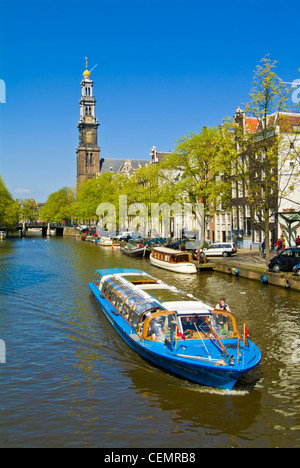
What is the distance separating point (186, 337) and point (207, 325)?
1.02 metres

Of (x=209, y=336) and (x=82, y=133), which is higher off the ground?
(x=82, y=133)

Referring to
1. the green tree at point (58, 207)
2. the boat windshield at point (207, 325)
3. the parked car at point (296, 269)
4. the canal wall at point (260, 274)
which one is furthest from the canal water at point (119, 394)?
the green tree at point (58, 207)

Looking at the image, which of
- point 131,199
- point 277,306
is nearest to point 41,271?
point 277,306

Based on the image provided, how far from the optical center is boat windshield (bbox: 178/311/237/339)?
16.1 meters

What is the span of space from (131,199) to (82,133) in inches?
4611

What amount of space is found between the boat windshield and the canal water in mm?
1688

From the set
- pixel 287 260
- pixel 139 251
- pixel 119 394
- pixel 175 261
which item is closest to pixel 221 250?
pixel 175 261

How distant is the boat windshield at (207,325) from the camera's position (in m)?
16.1

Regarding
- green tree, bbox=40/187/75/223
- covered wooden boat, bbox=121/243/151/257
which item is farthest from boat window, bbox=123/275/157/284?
green tree, bbox=40/187/75/223

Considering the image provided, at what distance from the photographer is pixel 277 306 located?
2722cm

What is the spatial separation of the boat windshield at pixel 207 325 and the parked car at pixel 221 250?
33958 millimetres

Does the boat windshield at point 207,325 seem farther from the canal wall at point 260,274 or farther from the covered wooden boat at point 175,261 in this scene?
the covered wooden boat at point 175,261

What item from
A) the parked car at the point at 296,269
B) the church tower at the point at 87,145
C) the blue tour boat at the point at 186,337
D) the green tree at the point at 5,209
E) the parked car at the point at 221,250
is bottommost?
the blue tour boat at the point at 186,337
